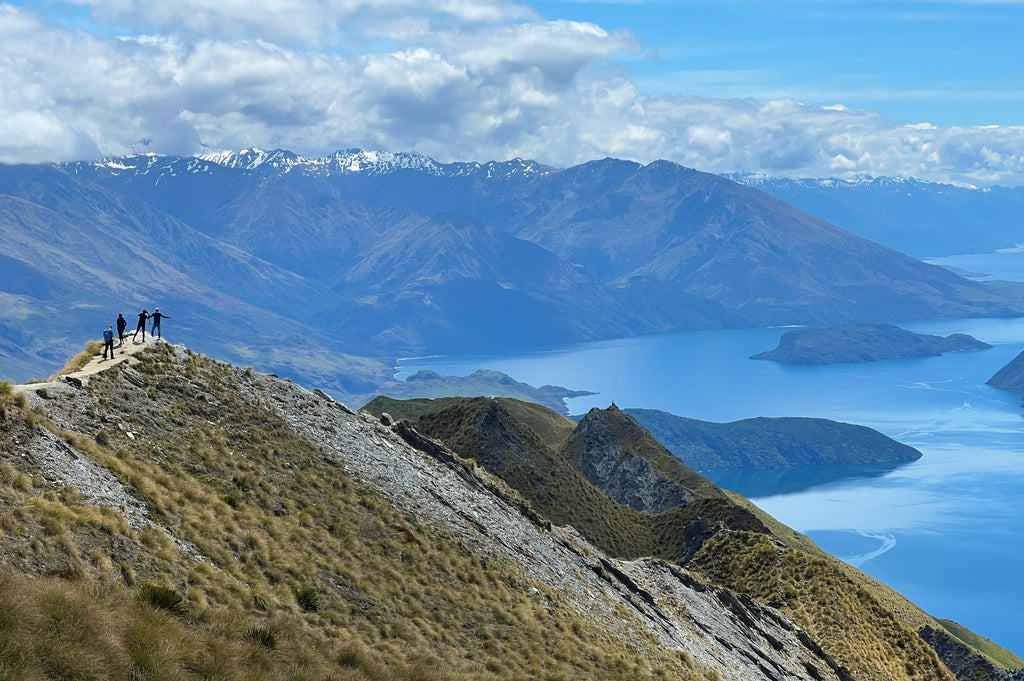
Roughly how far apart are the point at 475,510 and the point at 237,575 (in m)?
18.2

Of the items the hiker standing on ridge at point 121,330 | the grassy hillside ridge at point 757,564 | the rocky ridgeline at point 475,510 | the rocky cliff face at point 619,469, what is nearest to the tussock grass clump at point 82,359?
the hiker standing on ridge at point 121,330

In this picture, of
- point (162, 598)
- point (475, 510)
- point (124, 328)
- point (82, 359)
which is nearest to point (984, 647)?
point (475, 510)

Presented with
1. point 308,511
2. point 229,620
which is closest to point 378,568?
point 308,511

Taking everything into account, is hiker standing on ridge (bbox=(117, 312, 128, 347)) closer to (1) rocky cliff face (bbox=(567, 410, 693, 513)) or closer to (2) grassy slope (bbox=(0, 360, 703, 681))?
(2) grassy slope (bbox=(0, 360, 703, 681))

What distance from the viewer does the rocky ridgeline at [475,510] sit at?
34.8 metres

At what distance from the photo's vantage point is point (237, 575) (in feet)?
88.9

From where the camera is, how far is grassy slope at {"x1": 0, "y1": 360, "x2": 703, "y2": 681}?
20031mm

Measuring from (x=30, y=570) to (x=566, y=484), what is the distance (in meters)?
57.6

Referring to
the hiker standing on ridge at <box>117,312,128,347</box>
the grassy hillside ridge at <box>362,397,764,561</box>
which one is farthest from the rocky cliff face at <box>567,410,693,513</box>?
the hiker standing on ridge at <box>117,312,128,347</box>

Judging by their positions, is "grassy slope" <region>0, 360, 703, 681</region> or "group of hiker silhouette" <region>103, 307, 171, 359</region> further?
"group of hiker silhouette" <region>103, 307, 171, 359</region>

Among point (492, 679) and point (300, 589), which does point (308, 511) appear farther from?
point (492, 679)

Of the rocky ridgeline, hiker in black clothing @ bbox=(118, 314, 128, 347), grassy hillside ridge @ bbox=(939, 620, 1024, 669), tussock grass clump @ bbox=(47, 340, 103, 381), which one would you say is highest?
hiker in black clothing @ bbox=(118, 314, 128, 347)

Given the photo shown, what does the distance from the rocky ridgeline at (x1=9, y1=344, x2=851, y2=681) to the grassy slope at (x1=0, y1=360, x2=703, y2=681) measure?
331 millimetres

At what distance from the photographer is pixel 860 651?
57812 millimetres
